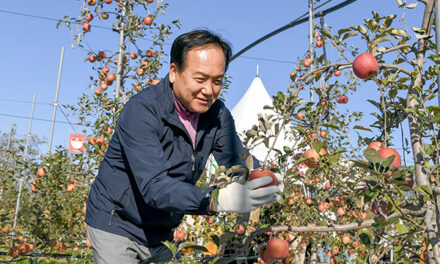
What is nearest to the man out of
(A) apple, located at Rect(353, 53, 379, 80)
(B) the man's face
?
(B) the man's face

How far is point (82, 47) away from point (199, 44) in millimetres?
2884

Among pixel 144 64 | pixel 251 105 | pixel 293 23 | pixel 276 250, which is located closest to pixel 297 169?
pixel 276 250

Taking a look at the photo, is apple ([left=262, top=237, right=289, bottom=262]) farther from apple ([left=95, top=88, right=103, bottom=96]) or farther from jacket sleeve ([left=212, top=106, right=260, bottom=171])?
apple ([left=95, top=88, right=103, bottom=96])

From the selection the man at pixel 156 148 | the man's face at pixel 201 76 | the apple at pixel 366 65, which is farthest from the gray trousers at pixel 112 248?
the apple at pixel 366 65

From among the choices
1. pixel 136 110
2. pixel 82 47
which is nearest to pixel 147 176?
pixel 136 110

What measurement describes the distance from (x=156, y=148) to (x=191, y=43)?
0.47 meters

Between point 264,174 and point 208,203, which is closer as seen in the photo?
point 208,203

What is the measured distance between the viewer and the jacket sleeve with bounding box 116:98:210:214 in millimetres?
1478

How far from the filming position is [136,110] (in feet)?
5.68

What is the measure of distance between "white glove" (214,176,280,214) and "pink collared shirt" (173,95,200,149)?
20.2 inches

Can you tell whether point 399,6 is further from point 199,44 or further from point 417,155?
point 199,44

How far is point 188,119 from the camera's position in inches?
79.7

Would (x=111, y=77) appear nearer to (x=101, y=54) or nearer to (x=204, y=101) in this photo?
(x=101, y=54)

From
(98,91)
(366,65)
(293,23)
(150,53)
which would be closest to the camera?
(366,65)
